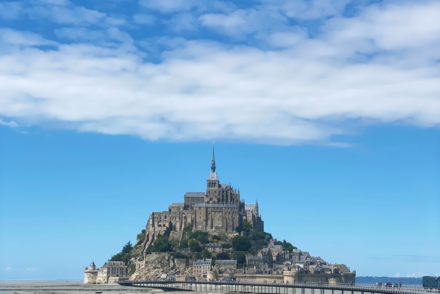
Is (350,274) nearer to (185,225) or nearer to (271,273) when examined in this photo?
(271,273)

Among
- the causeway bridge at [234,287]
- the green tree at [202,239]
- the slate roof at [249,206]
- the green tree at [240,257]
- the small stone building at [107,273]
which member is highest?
the slate roof at [249,206]

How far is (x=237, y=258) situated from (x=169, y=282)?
791 inches

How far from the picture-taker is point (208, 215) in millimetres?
165750

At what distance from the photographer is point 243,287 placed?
422 feet

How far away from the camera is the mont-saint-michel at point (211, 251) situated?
142 meters

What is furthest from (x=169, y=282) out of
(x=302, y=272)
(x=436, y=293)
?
(x=436, y=293)

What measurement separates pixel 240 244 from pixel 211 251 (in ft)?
23.5

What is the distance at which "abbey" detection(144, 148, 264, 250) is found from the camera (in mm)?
165625

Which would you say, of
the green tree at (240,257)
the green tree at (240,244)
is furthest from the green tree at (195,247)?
the green tree at (240,257)

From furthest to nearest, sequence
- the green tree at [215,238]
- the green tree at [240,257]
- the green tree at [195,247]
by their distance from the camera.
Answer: the green tree at [215,238], the green tree at [195,247], the green tree at [240,257]

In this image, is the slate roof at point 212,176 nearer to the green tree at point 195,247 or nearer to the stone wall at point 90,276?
the green tree at point 195,247

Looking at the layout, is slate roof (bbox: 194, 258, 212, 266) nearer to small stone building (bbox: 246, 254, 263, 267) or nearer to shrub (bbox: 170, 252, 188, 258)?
shrub (bbox: 170, 252, 188, 258)

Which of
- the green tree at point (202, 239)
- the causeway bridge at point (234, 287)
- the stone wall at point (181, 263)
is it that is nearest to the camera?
the causeway bridge at point (234, 287)

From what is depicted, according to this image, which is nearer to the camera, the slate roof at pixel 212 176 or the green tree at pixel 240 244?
the green tree at pixel 240 244
